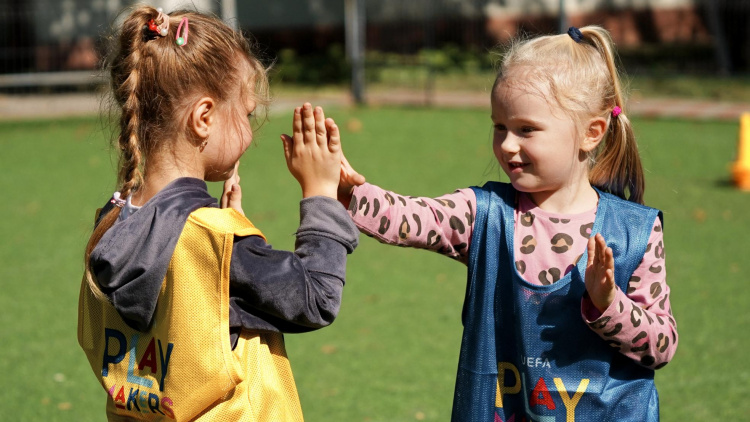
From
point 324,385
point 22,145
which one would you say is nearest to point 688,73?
point 22,145

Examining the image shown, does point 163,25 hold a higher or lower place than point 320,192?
higher

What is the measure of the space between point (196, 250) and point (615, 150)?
1.20 metres

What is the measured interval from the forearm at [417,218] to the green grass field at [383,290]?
0.23m

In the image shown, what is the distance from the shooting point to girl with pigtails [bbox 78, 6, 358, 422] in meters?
1.97

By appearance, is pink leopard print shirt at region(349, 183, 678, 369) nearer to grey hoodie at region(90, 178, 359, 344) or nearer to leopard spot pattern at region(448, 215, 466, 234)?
leopard spot pattern at region(448, 215, 466, 234)

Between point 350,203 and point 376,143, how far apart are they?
912 cm

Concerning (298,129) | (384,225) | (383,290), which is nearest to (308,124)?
(298,129)

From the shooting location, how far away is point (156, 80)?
2.08 m

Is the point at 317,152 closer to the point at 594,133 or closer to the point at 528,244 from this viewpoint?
the point at 528,244

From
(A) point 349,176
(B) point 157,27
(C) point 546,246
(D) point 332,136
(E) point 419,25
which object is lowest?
(E) point 419,25

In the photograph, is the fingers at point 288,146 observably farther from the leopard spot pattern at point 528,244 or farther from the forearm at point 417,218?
the leopard spot pattern at point 528,244

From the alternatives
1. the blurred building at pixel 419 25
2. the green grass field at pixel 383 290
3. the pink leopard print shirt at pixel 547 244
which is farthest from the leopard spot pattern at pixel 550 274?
the blurred building at pixel 419 25

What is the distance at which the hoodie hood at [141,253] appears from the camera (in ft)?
6.45

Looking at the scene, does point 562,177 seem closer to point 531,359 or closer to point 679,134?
point 531,359
